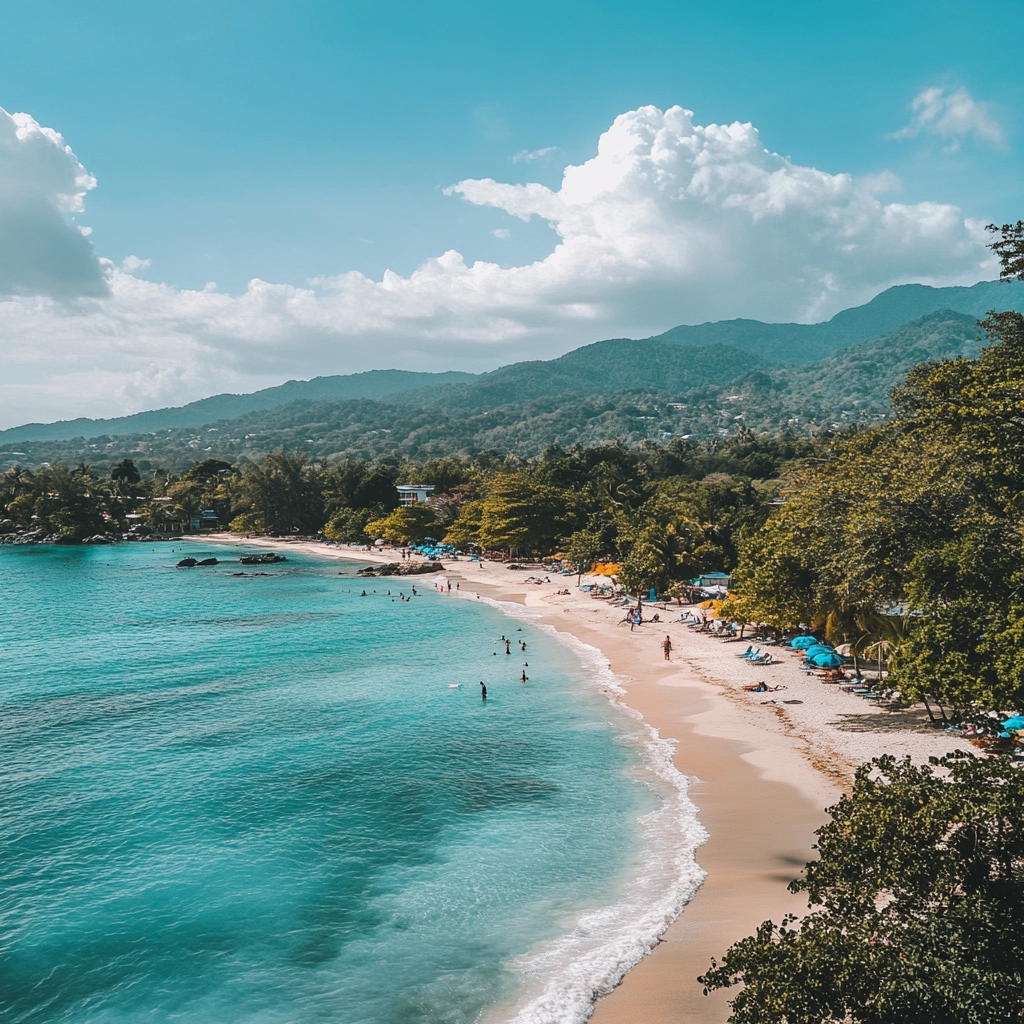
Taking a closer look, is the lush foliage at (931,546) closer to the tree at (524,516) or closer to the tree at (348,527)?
the tree at (524,516)

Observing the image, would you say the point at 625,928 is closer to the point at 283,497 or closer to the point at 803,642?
the point at 803,642

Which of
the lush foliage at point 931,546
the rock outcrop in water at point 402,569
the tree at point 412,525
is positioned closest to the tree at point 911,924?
the lush foliage at point 931,546

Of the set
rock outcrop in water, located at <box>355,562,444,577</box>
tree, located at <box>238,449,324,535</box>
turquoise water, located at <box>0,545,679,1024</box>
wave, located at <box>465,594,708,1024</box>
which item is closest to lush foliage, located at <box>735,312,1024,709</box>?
wave, located at <box>465,594,708,1024</box>

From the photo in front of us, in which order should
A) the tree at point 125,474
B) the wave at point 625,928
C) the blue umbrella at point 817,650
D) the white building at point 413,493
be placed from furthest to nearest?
the tree at point 125,474, the white building at point 413,493, the blue umbrella at point 817,650, the wave at point 625,928

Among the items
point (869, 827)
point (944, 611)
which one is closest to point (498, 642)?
point (944, 611)

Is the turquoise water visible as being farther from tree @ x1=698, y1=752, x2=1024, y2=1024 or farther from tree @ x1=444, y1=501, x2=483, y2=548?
tree @ x1=444, y1=501, x2=483, y2=548

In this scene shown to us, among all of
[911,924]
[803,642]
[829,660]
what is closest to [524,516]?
[803,642]
